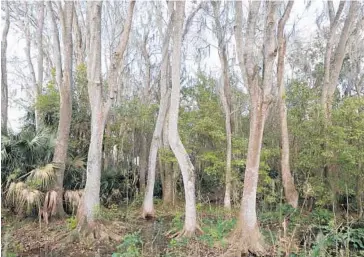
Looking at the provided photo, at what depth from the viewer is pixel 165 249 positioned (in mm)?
7160

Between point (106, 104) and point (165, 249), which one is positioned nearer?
point (165, 249)

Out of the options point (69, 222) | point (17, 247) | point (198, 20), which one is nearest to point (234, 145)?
point (198, 20)

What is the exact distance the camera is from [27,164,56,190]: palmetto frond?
820cm

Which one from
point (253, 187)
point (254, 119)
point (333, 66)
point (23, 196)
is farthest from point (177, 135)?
point (333, 66)

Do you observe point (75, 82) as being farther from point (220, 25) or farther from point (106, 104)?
point (220, 25)

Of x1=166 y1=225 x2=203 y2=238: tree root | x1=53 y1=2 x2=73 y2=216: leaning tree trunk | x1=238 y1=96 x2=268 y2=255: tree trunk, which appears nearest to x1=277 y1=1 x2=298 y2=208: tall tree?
x1=238 y1=96 x2=268 y2=255: tree trunk

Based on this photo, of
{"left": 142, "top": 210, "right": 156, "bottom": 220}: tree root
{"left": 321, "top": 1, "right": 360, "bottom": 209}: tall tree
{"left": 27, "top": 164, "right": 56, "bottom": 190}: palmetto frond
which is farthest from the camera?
{"left": 142, "top": 210, "right": 156, "bottom": 220}: tree root

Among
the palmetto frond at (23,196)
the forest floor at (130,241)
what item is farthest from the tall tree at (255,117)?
the palmetto frond at (23,196)

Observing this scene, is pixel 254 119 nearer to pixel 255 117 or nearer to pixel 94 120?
pixel 255 117

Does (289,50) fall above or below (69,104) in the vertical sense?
above

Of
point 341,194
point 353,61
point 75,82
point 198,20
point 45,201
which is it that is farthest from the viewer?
point 353,61

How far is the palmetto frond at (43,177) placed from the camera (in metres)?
8.20

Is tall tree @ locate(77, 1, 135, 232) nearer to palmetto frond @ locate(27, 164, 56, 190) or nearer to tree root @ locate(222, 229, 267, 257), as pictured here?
palmetto frond @ locate(27, 164, 56, 190)

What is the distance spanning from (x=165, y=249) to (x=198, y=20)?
10.1 meters
